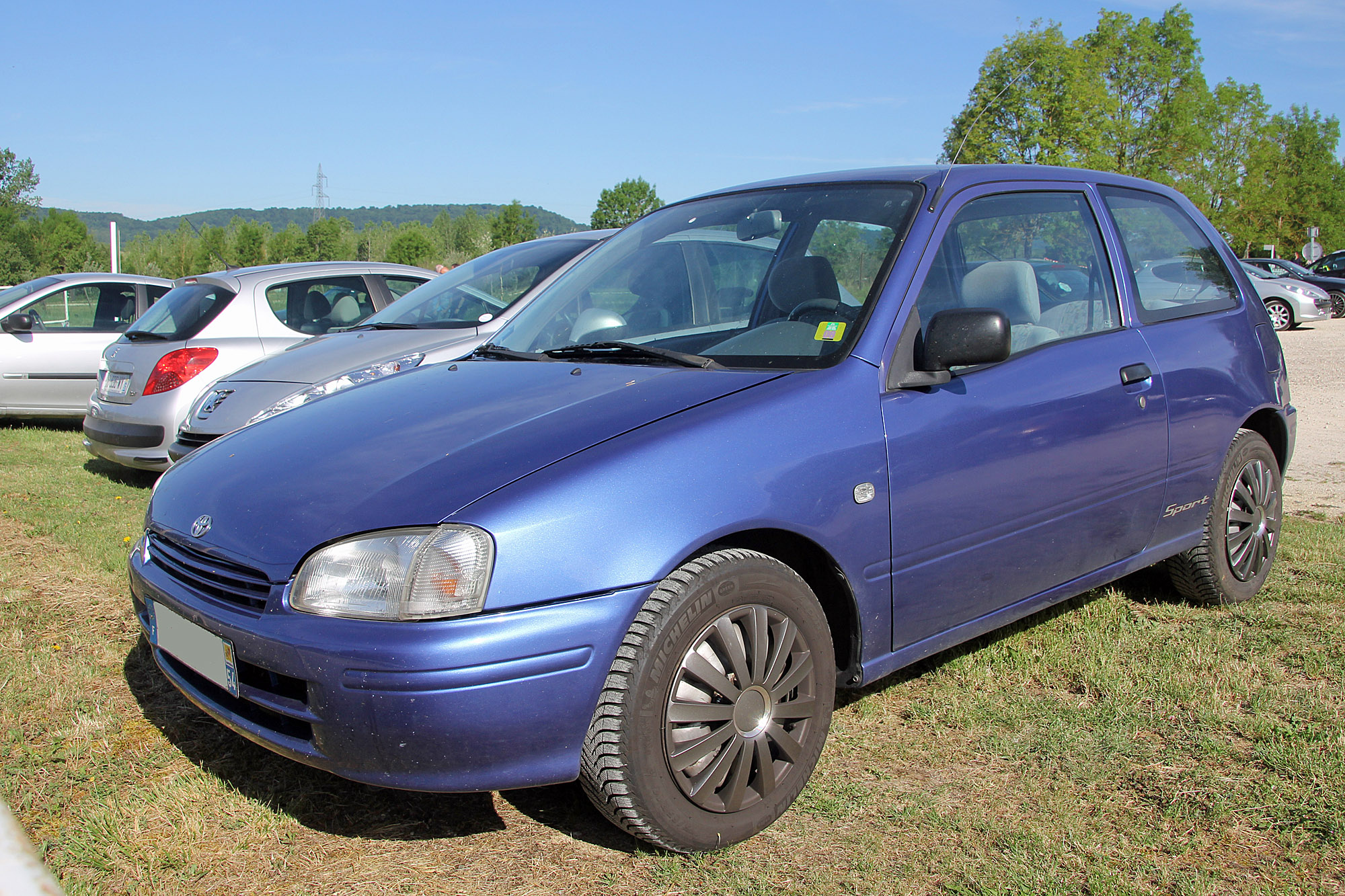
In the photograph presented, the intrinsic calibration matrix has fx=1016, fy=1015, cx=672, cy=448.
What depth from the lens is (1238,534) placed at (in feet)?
13.1

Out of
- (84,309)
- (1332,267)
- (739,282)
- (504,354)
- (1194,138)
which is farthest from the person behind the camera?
(1194,138)

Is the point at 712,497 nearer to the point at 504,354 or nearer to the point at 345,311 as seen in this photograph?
the point at 504,354

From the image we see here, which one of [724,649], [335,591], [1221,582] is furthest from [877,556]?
[1221,582]

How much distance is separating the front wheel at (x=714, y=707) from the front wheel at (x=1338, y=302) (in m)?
25.3

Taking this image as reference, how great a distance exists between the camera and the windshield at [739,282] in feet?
9.43

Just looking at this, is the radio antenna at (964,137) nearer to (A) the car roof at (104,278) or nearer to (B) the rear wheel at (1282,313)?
(A) the car roof at (104,278)

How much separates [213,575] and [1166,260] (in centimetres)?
347

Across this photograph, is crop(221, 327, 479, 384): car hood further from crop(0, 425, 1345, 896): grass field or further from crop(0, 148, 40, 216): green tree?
crop(0, 148, 40, 216): green tree

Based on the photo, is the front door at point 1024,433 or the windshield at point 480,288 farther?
the windshield at point 480,288

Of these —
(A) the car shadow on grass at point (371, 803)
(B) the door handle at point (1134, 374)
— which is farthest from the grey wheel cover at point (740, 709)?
(B) the door handle at point (1134, 374)

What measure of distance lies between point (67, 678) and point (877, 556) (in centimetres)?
275

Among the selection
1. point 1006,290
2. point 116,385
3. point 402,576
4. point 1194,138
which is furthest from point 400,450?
point 1194,138

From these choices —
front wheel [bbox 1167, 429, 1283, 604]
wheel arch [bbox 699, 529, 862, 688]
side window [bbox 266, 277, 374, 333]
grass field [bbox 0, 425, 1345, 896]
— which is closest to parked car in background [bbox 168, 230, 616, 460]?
side window [bbox 266, 277, 374, 333]

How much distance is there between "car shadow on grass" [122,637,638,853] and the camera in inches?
99.5
